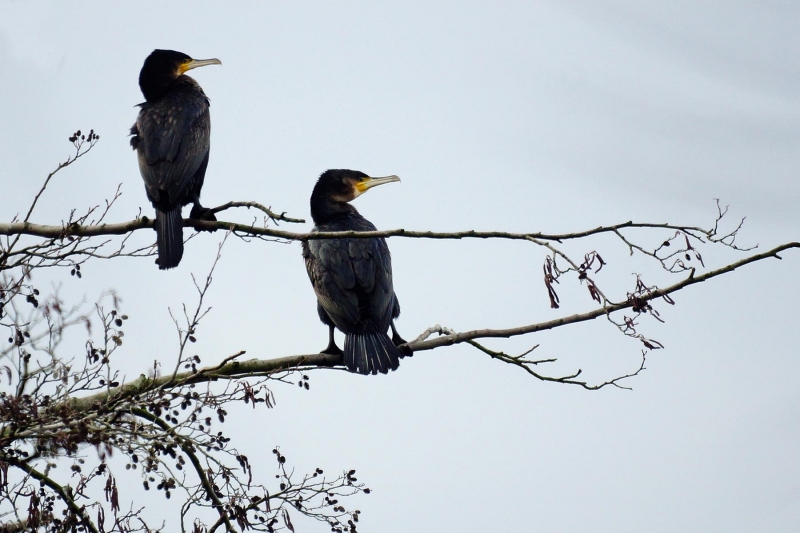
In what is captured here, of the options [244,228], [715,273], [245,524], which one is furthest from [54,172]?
[715,273]

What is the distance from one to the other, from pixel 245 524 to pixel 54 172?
2.21 m

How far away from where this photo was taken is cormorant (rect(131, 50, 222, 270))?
5.98 metres

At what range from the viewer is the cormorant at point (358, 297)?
588cm

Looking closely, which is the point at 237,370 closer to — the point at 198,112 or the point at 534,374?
the point at 534,374

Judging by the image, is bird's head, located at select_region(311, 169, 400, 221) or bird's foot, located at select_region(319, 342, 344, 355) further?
bird's head, located at select_region(311, 169, 400, 221)

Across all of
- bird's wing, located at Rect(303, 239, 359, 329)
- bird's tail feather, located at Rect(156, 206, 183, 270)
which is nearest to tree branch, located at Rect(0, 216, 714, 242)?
bird's tail feather, located at Rect(156, 206, 183, 270)

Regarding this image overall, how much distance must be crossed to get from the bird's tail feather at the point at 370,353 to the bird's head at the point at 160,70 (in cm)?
268

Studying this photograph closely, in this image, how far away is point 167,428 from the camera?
13.8 ft

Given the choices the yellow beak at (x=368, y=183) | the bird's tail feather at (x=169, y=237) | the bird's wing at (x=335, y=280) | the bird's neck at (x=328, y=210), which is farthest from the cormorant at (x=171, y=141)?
the yellow beak at (x=368, y=183)

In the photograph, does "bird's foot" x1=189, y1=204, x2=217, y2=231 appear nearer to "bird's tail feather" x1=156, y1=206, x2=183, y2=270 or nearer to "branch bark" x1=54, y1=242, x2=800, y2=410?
"bird's tail feather" x1=156, y1=206, x2=183, y2=270

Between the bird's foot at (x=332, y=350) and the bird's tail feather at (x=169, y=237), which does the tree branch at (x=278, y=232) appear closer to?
the bird's tail feather at (x=169, y=237)

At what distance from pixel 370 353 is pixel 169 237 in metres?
1.52

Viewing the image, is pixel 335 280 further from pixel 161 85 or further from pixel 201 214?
pixel 161 85

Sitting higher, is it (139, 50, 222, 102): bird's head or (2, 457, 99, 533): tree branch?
(139, 50, 222, 102): bird's head
